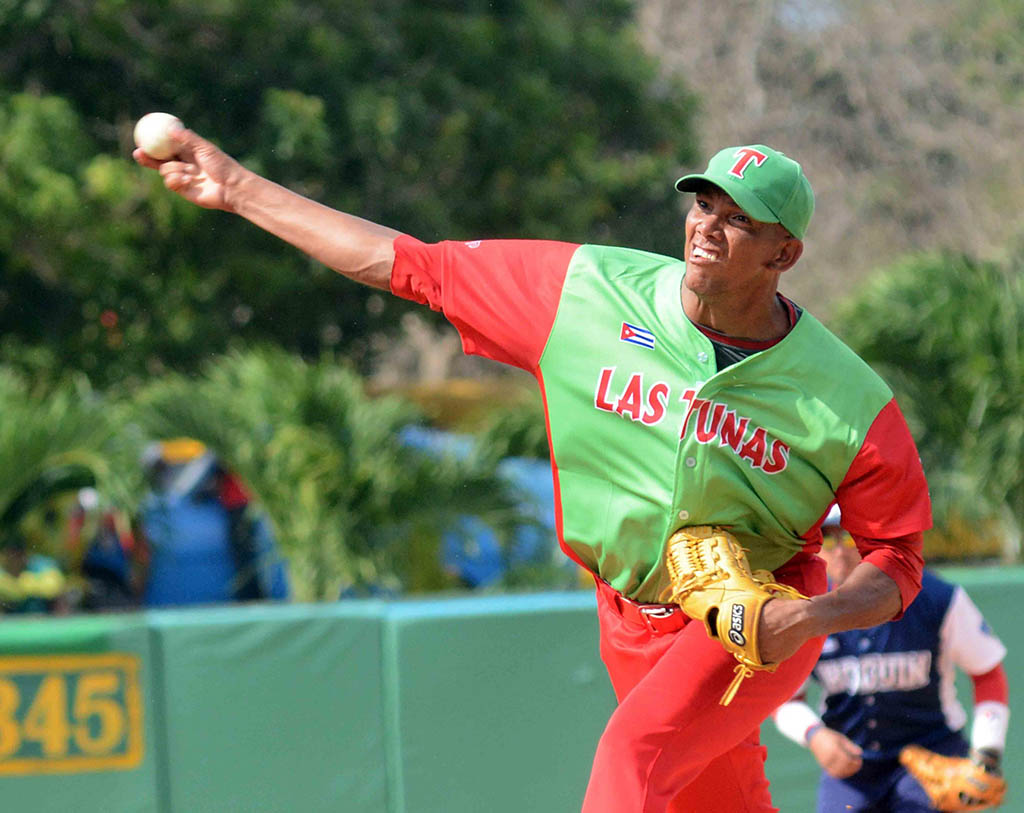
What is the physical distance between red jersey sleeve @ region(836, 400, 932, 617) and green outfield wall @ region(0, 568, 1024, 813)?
2.83 m

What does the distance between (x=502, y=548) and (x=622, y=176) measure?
677cm

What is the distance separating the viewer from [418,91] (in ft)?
40.9

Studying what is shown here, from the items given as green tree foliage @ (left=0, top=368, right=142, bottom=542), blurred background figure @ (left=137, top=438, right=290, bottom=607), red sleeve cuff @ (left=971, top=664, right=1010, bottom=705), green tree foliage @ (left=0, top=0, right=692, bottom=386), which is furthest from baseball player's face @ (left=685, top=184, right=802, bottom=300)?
green tree foliage @ (left=0, top=0, right=692, bottom=386)

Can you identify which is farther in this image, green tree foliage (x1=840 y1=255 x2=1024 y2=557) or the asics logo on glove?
green tree foliage (x1=840 y1=255 x2=1024 y2=557)

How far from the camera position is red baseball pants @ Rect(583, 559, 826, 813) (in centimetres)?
333

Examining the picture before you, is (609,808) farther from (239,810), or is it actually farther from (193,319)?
(193,319)

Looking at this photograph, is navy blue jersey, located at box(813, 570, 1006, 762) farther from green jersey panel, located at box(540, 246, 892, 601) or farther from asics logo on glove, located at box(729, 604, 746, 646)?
asics logo on glove, located at box(729, 604, 746, 646)

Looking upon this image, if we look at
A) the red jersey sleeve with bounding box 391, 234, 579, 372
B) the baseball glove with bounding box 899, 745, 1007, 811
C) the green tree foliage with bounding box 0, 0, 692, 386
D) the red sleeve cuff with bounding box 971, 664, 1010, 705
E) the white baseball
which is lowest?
the baseball glove with bounding box 899, 745, 1007, 811

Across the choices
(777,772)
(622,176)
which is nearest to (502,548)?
(777,772)

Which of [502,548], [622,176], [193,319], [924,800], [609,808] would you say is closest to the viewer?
[609,808]

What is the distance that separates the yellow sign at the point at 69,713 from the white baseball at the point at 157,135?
2.92 metres

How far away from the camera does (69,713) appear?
5918 mm

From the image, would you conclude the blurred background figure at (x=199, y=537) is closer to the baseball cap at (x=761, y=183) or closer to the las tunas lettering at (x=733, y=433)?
the las tunas lettering at (x=733, y=433)

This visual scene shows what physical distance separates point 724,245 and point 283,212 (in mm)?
1112
